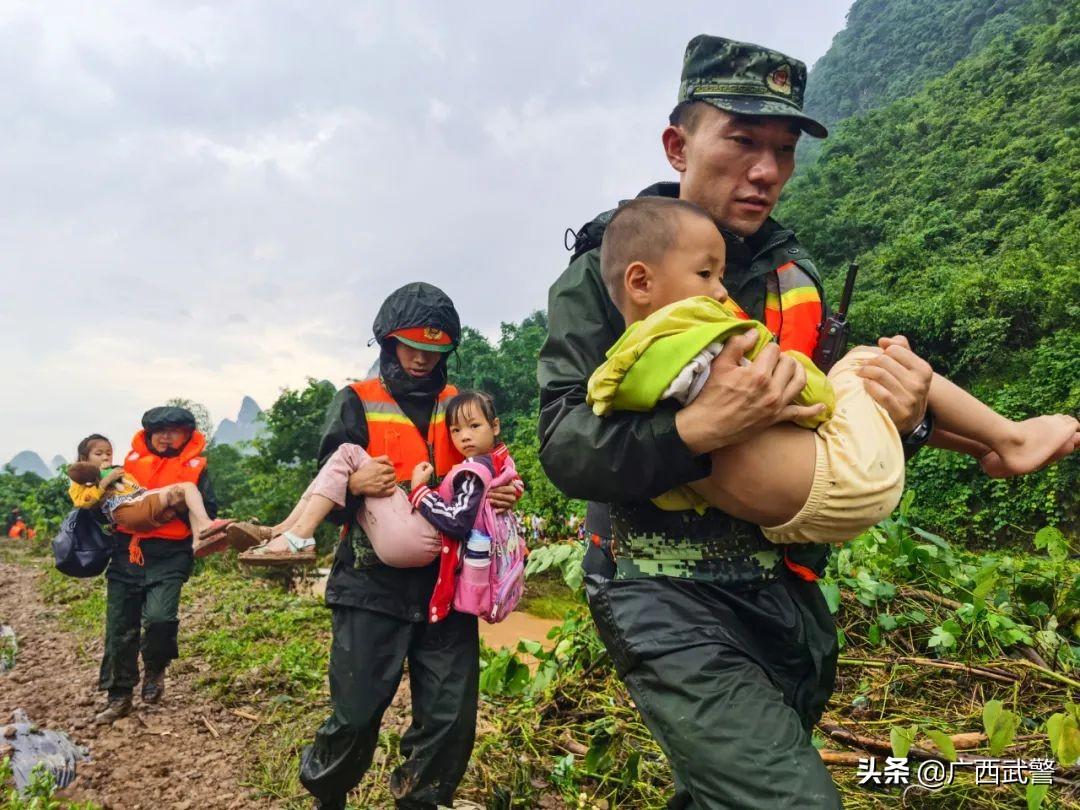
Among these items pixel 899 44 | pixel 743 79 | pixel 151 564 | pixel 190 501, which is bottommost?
pixel 151 564

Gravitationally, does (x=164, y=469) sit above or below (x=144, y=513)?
above

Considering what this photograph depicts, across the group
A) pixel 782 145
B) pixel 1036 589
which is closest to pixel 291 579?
pixel 1036 589

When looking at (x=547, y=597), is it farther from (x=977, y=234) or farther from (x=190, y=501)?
(x=977, y=234)

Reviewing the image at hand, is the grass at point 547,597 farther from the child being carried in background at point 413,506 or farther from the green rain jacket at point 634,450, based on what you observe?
the green rain jacket at point 634,450

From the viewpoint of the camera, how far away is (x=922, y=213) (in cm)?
2819

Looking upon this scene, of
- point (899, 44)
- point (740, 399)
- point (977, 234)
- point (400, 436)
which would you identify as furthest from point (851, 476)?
point (899, 44)

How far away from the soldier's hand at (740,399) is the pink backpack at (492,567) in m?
1.79

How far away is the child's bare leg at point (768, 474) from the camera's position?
142 centimetres

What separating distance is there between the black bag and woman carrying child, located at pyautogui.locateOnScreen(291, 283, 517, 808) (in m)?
2.98

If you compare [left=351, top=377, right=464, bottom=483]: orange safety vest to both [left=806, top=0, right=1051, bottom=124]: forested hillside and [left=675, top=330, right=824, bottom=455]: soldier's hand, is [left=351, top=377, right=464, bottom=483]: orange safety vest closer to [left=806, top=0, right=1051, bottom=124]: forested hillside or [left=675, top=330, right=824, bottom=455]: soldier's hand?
[left=675, top=330, right=824, bottom=455]: soldier's hand

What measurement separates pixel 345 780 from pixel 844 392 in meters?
2.54

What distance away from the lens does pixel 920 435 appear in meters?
1.72

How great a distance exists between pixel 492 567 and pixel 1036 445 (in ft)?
6.70

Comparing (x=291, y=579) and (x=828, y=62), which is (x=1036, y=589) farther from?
(x=828, y=62)
